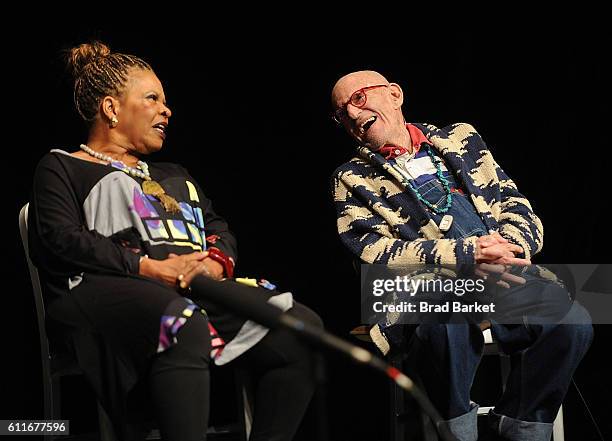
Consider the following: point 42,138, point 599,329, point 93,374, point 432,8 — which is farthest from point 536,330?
point 42,138

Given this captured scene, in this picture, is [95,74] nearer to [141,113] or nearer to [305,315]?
[141,113]

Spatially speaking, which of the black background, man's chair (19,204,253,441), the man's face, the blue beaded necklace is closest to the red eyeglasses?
the man's face

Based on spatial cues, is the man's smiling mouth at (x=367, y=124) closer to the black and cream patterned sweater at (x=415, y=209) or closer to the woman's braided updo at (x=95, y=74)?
the black and cream patterned sweater at (x=415, y=209)

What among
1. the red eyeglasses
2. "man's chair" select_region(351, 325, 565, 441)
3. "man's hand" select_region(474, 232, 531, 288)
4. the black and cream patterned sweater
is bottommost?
"man's chair" select_region(351, 325, 565, 441)

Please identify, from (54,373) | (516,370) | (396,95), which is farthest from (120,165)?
(516,370)

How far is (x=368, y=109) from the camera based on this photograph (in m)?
2.74

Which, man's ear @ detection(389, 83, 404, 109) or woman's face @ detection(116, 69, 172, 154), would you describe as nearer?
woman's face @ detection(116, 69, 172, 154)

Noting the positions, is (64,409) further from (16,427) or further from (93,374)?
(93,374)

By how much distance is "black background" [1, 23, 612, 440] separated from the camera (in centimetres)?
314

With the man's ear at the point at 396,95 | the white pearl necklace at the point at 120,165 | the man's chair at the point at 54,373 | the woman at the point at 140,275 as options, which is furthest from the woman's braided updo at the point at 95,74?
the man's ear at the point at 396,95

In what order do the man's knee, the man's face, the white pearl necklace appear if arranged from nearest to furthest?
1. the man's knee
2. the white pearl necklace
3. the man's face

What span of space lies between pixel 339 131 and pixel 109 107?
0.97m

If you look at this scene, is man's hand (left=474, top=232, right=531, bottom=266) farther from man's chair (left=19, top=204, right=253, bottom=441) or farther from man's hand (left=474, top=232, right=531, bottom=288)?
man's chair (left=19, top=204, right=253, bottom=441)

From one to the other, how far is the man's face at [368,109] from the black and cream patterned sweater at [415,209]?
2.2 inches
